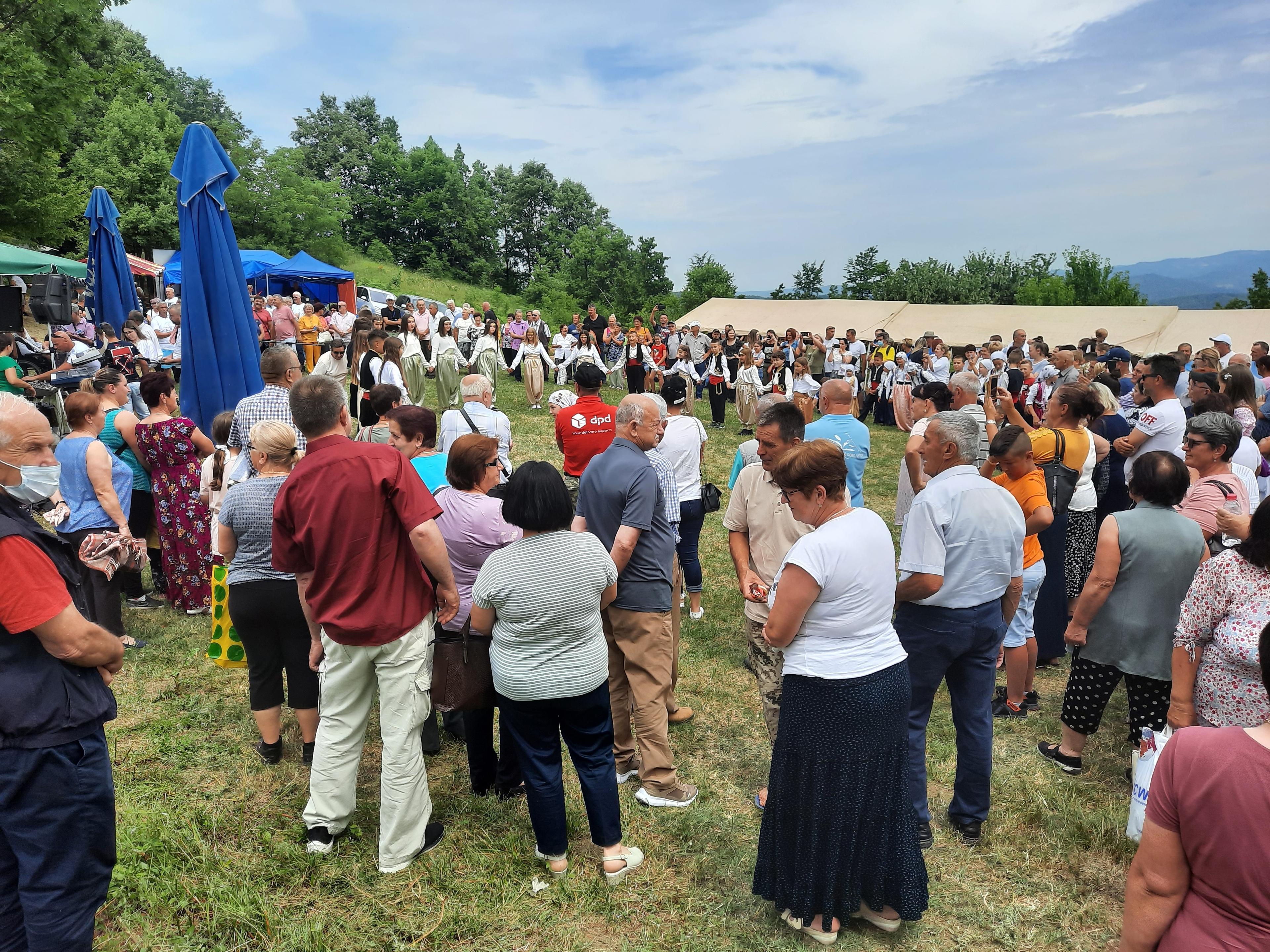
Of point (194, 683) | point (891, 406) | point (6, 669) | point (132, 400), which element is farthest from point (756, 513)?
point (891, 406)

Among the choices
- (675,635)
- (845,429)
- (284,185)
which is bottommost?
(675,635)

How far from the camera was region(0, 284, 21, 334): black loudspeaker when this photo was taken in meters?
13.2

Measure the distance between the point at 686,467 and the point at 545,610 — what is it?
268cm

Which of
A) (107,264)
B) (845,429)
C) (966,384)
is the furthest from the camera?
(107,264)

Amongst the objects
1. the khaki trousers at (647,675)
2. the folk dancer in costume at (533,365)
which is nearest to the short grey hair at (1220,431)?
the khaki trousers at (647,675)

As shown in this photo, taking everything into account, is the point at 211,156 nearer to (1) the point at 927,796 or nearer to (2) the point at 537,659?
(2) the point at 537,659

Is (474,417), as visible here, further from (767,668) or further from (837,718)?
(837,718)

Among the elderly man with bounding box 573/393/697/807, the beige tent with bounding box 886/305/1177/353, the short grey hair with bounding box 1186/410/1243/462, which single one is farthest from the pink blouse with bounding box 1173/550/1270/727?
the beige tent with bounding box 886/305/1177/353

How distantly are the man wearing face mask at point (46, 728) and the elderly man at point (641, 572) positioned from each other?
1885mm

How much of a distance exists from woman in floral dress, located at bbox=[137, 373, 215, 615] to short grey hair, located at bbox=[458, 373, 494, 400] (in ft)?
6.21

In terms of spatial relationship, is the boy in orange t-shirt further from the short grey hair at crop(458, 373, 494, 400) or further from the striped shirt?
the short grey hair at crop(458, 373, 494, 400)

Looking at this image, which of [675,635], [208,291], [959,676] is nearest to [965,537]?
[959,676]

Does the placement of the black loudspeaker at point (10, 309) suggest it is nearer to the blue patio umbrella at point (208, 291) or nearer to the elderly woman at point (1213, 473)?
the blue patio umbrella at point (208, 291)

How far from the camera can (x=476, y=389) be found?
548 centimetres
